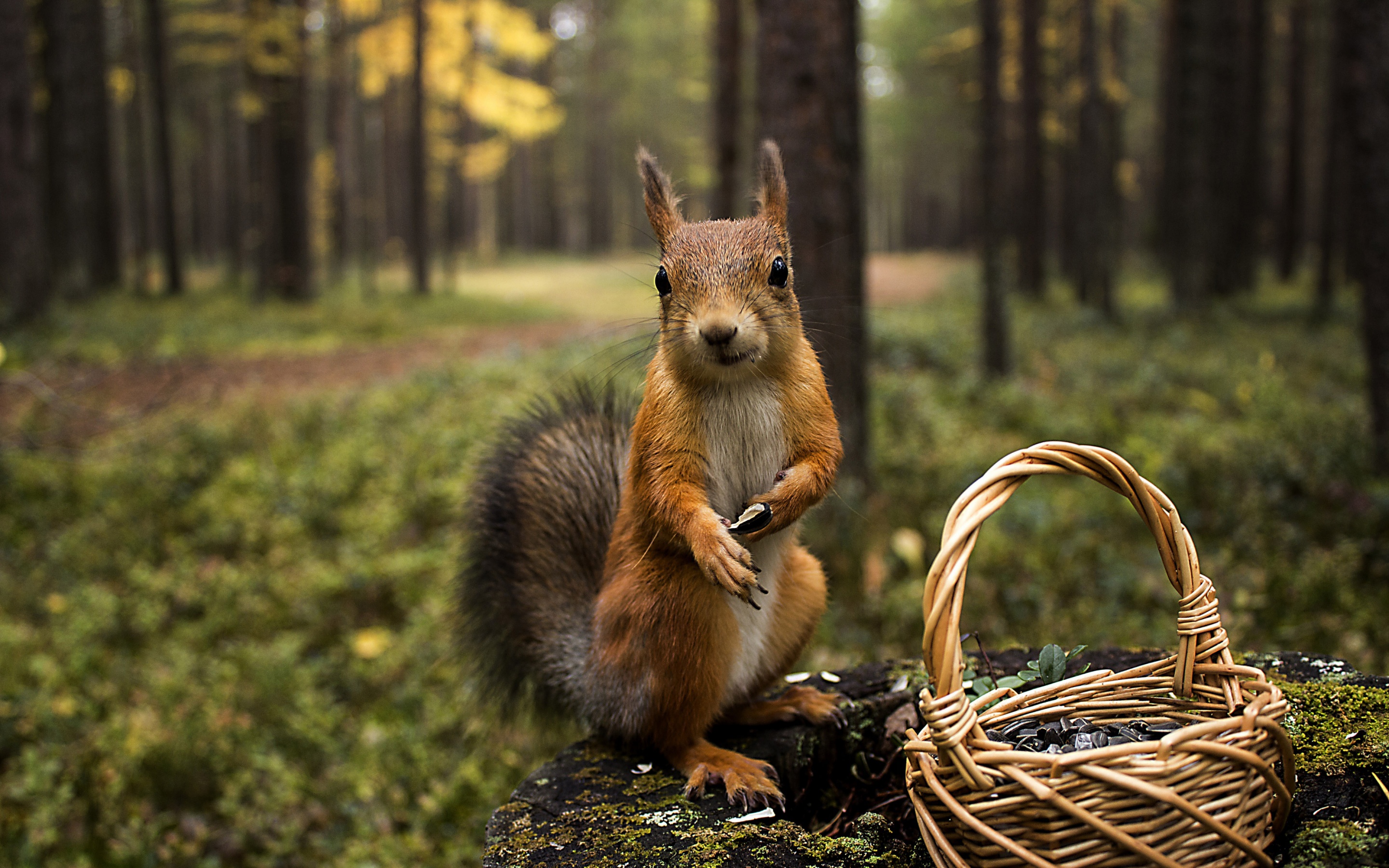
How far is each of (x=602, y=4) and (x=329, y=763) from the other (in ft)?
93.7

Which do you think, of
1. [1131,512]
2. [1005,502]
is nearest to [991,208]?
[1131,512]

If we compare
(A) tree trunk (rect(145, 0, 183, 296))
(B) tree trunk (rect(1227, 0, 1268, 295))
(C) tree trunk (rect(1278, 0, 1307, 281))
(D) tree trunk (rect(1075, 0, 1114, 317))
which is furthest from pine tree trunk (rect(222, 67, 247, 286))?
(C) tree trunk (rect(1278, 0, 1307, 281))

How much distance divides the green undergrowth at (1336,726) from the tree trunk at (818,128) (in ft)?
7.98

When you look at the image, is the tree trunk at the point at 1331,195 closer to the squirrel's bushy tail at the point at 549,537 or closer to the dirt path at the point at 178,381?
the dirt path at the point at 178,381

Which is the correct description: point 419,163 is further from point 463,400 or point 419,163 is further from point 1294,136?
point 1294,136

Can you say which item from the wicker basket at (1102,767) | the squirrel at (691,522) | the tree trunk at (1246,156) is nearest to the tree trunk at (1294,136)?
the tree trunk at (1246,156)

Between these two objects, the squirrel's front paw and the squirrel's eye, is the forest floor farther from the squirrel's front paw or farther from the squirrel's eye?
the squirrel's front paw

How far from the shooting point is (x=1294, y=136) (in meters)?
14.4

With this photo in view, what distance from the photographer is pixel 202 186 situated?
102 ft

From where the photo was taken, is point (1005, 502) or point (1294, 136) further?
point (1294, 136)

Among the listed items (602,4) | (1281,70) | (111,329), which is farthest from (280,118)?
(1281,70)

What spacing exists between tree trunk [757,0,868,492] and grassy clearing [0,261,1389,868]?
3.57 ft

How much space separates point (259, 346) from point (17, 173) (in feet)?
8.50

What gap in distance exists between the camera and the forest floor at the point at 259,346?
6.87 metres
